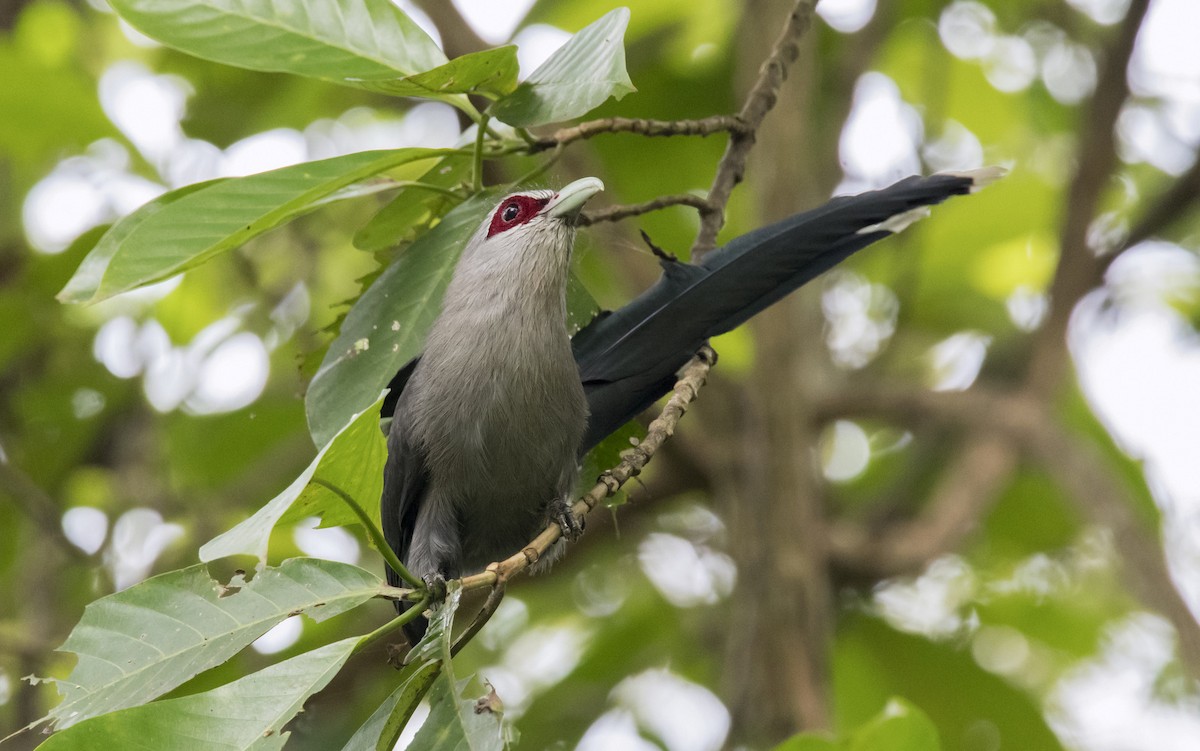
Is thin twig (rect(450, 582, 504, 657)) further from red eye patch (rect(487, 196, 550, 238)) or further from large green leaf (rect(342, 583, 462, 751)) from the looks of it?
red eye patch (rect(487, 196, 550, 238))

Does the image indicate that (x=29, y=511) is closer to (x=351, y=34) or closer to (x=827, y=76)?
(x=351, y=34)

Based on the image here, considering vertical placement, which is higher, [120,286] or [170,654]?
[120,286]

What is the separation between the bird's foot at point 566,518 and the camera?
128 inches

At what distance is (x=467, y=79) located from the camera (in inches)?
103

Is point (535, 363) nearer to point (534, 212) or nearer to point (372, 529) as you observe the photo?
point (534, 212)

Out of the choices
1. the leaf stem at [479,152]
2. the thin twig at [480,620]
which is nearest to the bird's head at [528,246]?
the leaf stem at [479,152]

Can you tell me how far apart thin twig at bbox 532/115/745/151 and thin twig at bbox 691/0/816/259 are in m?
0.05

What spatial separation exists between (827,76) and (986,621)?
10.9 ft

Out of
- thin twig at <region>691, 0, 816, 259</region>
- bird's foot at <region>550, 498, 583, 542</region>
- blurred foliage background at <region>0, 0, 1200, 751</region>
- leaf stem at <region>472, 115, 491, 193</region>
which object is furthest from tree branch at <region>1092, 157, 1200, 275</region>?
leaf stem at <region>472, 115, 491, 193</region>

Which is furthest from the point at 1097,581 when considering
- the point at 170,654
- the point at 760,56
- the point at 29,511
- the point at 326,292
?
the point at 170,654

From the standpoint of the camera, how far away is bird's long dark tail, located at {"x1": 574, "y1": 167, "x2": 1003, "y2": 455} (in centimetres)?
288

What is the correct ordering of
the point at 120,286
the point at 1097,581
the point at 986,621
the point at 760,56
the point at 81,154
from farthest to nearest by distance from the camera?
the point at 1097,581, the point at 986,621, the point at 81,154, the point at 760,56, the point at 120,286

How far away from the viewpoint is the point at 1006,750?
5543mm

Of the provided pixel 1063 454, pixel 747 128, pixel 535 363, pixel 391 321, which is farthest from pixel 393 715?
pixel 1063 454
